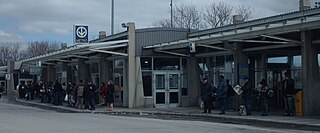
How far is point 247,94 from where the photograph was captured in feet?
70.9

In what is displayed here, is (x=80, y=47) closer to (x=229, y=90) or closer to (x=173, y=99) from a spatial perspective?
(x=173, y=99)

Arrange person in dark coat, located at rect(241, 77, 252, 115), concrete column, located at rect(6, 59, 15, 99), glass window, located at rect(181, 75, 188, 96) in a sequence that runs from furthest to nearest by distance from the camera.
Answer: concrete column, located at rect(6, 59, 15, 99), glass window, located at rect(181, 75, 188, 96), person in dark coat, located at rect(241, 77, 252, 115)

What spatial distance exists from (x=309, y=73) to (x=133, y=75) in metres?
11.6

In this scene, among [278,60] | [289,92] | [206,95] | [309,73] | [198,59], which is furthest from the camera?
[198,59]

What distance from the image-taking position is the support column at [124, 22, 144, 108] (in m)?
29.2

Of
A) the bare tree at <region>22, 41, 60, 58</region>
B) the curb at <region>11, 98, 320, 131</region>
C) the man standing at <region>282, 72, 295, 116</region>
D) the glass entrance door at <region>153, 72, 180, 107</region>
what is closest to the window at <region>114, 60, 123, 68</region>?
the glass entrance door at <region>153, 72, 180, 107</region>

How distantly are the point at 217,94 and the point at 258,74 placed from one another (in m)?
3.72

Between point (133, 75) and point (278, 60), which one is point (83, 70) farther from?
point (278, 60)

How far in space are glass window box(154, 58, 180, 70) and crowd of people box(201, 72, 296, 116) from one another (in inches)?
230

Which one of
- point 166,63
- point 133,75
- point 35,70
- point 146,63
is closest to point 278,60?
point 166,63

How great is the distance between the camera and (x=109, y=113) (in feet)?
87.3

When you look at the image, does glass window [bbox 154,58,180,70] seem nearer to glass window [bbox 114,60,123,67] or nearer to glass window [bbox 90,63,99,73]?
glass window [bbox 114,60,123,67]

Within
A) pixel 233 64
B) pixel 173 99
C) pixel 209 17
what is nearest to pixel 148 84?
pixel 173 99

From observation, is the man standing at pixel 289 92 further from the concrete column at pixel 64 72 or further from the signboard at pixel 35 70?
the signboard at pixel 35 70
